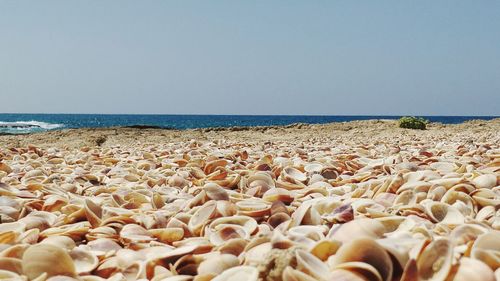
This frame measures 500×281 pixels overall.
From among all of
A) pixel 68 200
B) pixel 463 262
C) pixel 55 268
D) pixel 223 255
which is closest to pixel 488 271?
pixel 463 262

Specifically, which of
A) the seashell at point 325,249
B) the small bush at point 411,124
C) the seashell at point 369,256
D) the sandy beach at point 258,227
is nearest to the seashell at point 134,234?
the sandy beach at point 258,227

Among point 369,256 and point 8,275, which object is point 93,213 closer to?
point 8,275

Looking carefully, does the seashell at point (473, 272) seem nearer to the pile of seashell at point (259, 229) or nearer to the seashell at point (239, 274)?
the pile of seashell at point (259, 229)

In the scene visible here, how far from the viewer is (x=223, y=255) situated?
1.43m

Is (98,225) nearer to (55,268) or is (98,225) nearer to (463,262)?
(55,268)

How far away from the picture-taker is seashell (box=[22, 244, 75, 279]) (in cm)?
141

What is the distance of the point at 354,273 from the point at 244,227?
77 cm

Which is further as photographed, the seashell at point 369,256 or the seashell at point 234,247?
the seashell at point 234,247

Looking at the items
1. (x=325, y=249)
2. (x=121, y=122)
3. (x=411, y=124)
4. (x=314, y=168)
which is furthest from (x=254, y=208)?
(x=121, y=122)

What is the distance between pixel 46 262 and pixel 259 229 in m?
0.80

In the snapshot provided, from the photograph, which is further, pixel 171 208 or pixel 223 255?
pixel 171 208

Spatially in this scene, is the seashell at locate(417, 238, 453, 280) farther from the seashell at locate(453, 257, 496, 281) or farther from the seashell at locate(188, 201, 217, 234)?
the seashell at locate(188, 201, 217, 234)

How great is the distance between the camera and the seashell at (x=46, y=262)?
55.6 inches

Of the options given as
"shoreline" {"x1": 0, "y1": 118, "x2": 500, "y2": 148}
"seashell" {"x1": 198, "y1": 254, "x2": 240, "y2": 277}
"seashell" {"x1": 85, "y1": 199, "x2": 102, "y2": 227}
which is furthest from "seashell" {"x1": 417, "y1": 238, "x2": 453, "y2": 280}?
"shoreline" {"x1": 0, "y1": 118, "x2": 500, "y2": 148}
